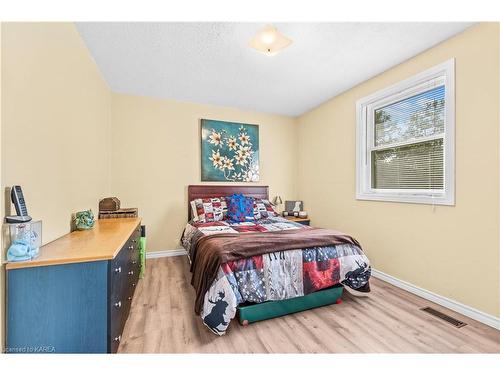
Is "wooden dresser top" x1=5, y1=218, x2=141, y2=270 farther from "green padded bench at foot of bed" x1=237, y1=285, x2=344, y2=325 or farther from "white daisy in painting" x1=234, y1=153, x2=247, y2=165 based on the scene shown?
"white daisy in painting" x1=234, y1=153, x2=247, y2=165

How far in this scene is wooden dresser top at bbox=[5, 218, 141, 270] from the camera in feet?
3.67

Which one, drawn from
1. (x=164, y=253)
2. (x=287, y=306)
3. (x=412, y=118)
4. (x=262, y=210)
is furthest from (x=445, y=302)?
(x=164, y=253)

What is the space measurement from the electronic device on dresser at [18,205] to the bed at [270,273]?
1162mm

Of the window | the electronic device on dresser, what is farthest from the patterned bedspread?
the electronic device on dresser

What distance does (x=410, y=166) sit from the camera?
2.47 metres

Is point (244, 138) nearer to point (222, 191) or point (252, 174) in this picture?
point (252, 174)

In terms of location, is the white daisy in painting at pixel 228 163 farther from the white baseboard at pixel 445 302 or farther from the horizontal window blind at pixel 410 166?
the white baseboard at pixel 445 302

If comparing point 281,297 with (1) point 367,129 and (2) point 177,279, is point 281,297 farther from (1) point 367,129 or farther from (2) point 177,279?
(1) point 367,129

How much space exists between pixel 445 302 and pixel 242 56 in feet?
10.1

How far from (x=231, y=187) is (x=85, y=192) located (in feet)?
6.79

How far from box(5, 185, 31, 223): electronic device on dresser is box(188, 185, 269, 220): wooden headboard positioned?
7.96 feet

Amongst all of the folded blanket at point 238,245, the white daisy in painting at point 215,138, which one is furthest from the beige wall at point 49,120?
the white daisy in painting at point 215,138

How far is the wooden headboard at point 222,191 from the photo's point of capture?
141 inches

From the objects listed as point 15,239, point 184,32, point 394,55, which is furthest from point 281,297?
point 394,55
